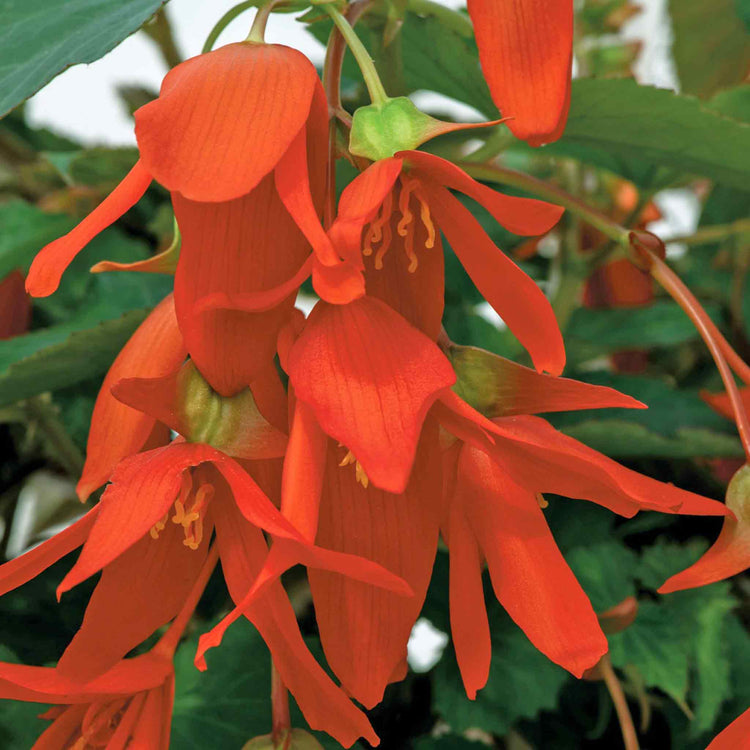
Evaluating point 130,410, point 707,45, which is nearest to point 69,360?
point 130,410

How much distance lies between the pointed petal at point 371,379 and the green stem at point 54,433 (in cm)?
25

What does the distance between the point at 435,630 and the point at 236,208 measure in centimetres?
28

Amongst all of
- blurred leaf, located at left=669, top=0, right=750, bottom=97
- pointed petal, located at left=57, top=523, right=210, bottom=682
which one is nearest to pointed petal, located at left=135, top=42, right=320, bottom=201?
pointed petal, located at left=57, top=523, right=210, bottom=682

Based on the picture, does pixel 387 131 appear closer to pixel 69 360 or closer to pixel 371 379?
pixel 371 379

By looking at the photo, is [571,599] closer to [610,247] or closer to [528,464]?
[528,464]

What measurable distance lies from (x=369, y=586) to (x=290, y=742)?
7 cm

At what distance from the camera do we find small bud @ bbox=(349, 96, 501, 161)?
Result: 8.1 inches

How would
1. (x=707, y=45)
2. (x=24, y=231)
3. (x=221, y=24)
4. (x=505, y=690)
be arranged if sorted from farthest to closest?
(x=707, y=45) → (x=24, y=231) → (x=505, y=690) → (x=221, y=24)

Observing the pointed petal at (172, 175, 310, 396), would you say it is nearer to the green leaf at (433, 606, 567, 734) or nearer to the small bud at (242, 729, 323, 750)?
the small bud at (242, 729, 323, 750)

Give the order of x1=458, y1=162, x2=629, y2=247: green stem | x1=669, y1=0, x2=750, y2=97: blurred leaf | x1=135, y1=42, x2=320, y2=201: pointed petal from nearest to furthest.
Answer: x1=135, y1=42, x2=320, y2=201: pointed petal < x1=458, y1=162, x2=629, y2=247: green stem < x1=669, y1=0, x2=750, y2=97: blurred leaf

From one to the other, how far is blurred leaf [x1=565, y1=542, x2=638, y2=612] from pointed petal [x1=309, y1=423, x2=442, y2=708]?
18 cm

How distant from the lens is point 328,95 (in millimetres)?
238

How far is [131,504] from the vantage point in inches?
7.8

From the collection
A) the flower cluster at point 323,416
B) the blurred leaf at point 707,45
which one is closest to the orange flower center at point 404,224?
the flower cluster at point 323,416
